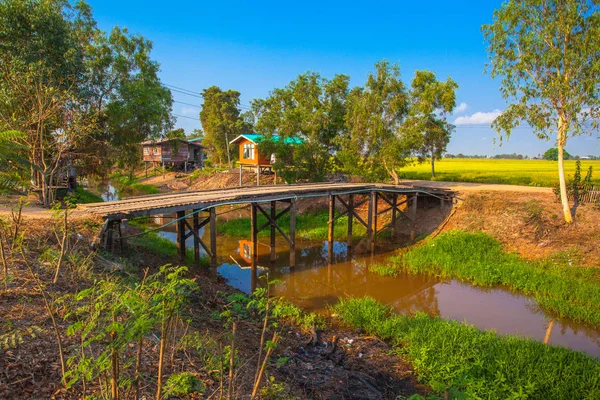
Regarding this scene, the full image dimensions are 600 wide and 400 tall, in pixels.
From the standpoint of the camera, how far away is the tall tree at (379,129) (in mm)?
21141

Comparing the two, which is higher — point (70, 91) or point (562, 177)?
point (70, 91)

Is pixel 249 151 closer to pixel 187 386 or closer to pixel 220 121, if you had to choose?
pixel 220 121

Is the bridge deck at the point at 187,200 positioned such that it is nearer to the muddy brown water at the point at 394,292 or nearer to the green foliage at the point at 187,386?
the muddy brown water at the point at 394,292

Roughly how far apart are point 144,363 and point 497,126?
1651 cm

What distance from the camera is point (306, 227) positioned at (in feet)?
68.8

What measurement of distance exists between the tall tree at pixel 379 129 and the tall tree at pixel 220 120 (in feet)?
63.6

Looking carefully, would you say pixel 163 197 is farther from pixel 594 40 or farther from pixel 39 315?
pixel 594 40

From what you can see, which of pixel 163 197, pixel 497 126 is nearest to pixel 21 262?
pixel 163 197

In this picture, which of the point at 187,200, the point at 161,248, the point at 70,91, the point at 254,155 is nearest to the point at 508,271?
the point at 187,200

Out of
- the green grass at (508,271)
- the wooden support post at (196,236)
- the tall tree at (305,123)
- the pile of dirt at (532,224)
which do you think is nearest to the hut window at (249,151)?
the tall tree at (305,123)

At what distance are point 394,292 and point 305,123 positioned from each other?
15.5 meters

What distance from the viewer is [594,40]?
43.8ft

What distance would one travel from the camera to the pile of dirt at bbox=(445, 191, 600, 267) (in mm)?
14289

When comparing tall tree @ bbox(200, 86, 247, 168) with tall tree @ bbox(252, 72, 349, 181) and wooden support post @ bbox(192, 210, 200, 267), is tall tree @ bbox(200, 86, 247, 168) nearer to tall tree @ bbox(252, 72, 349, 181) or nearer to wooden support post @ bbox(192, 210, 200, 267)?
tall tree @ bbox(252, 72, 349, 181)
